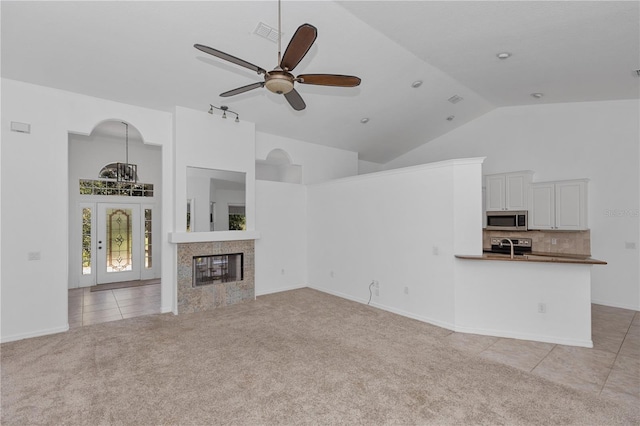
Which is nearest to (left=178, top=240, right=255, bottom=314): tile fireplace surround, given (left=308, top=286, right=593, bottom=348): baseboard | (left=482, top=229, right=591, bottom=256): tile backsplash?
(left=308, top=286, right=593, bottom=348): baseboard

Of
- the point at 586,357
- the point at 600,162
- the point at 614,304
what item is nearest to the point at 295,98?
the point at 586,357

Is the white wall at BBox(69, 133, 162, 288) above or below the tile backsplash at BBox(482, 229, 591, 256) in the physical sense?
above

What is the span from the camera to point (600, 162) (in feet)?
17.1

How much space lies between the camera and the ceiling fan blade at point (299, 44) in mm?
1970

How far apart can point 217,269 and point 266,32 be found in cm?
365

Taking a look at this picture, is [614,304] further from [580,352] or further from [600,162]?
[580,352]

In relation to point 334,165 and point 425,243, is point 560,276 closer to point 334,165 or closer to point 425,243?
point 425,243

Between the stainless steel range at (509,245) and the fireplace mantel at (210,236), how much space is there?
4645 millimetres

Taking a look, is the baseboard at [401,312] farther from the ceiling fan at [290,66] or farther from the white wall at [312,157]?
the ceiling fan at [290,66]

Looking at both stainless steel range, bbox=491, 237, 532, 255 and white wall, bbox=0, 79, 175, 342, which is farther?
stainless steel range, bbox=491, 237, 532, 255

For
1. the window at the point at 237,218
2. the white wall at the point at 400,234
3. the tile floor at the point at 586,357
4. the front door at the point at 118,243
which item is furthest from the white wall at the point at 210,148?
the tile floor at the point at 586,357

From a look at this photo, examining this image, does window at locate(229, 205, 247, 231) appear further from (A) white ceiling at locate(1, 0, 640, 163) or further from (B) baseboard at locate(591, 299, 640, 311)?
(B) baseboard at locate(591, 299, 640, 311)

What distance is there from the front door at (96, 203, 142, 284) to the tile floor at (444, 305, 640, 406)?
695 cm

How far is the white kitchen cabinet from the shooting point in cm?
526
